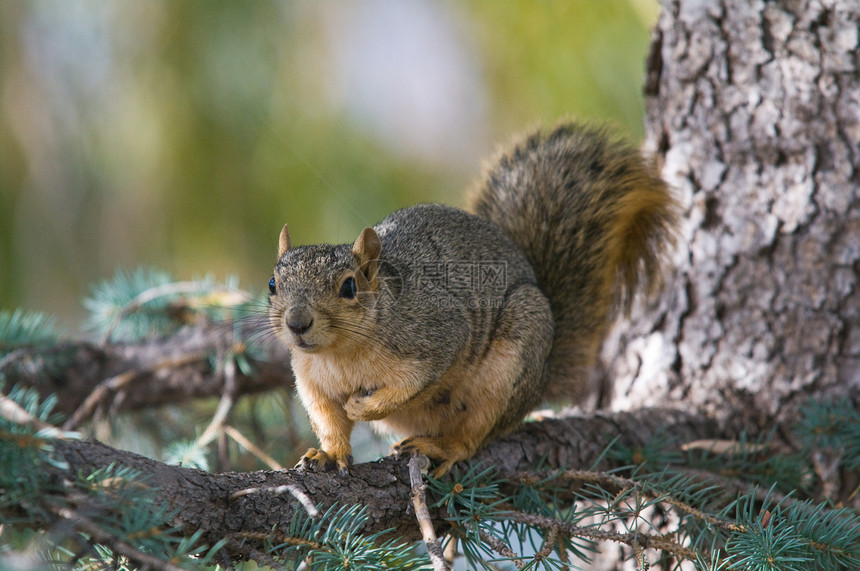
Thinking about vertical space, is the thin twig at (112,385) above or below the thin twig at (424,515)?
above

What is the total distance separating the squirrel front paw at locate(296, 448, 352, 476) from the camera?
3.93 feet

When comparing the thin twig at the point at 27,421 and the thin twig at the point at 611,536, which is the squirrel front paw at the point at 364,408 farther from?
the thin twig at the point at 27,421

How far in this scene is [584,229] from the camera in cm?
176

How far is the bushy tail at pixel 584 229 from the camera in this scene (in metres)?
1.75

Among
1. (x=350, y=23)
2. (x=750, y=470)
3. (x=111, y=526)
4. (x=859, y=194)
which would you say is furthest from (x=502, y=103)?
(x=111, y=526)

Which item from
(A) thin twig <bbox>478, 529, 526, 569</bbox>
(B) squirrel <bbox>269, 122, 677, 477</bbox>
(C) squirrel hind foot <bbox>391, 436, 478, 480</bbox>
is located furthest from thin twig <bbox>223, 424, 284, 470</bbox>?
(A) thin twig <bbox>478, 529, 526, 569</bbox>

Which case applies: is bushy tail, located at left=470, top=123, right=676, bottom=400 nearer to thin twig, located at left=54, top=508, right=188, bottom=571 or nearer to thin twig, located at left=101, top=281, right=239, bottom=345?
thin twig, located at left=101, top=281, right=239, bottom=345

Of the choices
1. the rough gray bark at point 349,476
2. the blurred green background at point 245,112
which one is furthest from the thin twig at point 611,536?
the blurred green background at point 245,112

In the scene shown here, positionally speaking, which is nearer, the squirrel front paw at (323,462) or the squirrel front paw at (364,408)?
the squirrel front paw at (323,462)

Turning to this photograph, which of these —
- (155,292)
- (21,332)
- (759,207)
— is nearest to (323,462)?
(155,292)

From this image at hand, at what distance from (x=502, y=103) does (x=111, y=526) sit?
94.9 inches

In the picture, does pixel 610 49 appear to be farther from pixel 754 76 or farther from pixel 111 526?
pixel 111 526

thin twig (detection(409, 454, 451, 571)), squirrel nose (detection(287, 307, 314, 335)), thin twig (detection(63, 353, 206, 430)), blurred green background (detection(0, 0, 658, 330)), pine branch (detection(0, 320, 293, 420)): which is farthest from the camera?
blurred green background (detection(0, 0, 658, 330))

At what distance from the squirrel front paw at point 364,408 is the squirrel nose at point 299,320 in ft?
0.66
